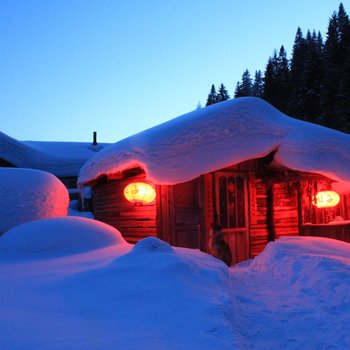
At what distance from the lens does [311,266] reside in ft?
22.1

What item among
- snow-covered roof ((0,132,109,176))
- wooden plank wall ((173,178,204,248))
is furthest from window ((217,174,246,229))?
snow-covered roof ((0,132,109,176))

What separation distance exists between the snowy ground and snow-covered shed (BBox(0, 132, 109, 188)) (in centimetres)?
1886

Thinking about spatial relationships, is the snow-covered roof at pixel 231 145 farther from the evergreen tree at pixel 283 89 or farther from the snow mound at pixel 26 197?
the evergreen tree at pixel 283 89

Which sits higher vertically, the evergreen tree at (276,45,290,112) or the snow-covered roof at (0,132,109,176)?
the evergreen tree at (276,45,290,112)

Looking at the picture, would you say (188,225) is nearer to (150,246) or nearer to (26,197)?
(150,246)

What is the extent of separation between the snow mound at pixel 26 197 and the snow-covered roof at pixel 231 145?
10.2 ft

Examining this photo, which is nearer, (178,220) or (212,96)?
(178,220)

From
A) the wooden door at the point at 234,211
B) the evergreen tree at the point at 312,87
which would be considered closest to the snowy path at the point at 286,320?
the wooden door at the point at 234,211

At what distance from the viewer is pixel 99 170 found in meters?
11.8

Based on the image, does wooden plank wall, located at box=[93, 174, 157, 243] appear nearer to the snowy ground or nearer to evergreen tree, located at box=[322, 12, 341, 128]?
the snowy ground

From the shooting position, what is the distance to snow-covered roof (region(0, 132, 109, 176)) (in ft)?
82.2

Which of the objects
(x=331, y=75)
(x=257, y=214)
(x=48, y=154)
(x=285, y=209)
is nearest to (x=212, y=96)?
(x=331, y=75)

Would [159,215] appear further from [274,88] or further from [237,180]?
[274,88]

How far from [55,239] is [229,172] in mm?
5200
